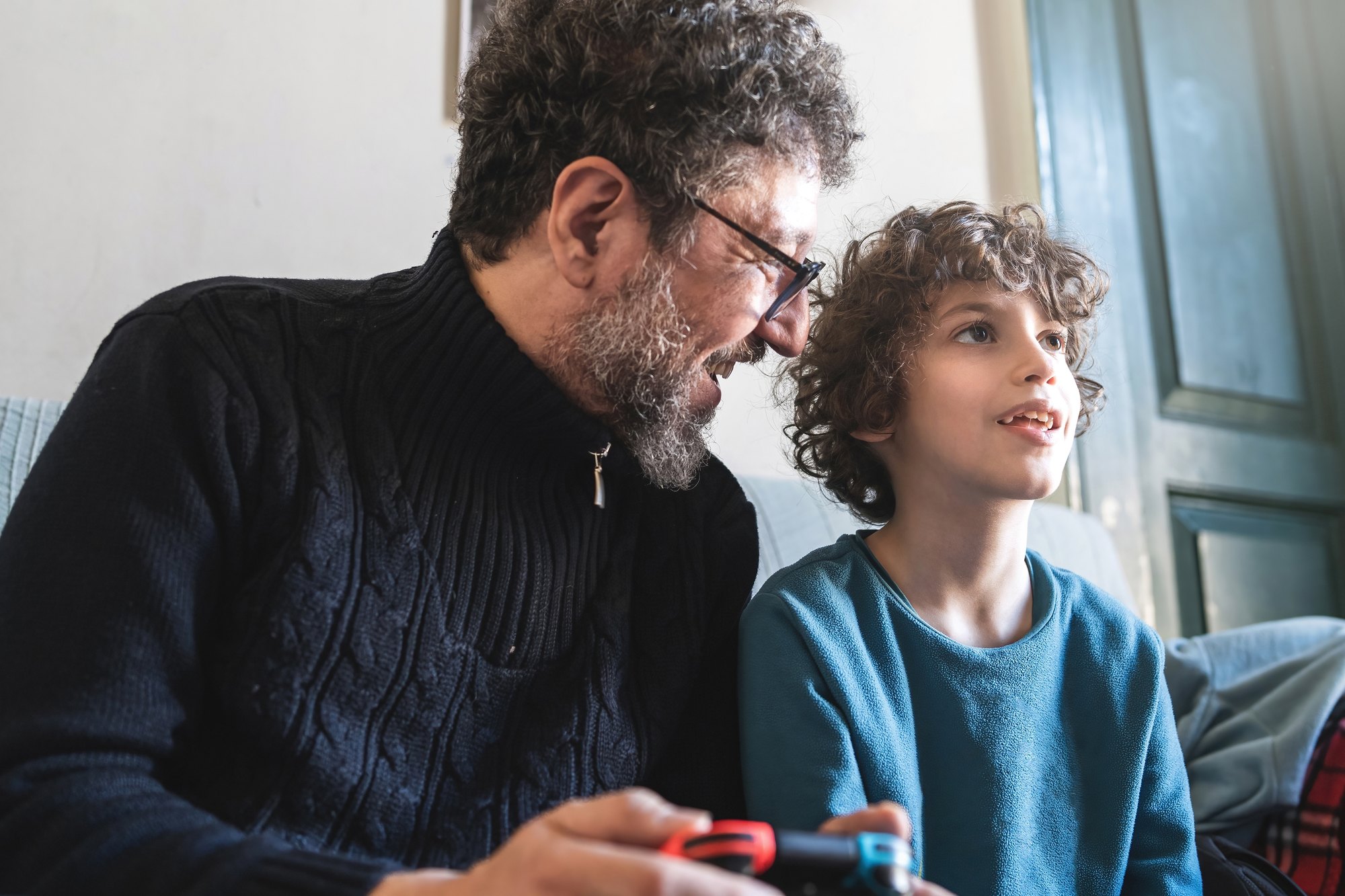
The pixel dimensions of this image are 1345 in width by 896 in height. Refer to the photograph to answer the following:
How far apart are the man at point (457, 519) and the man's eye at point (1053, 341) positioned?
315mm

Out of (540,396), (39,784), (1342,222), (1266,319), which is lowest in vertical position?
(39,784)

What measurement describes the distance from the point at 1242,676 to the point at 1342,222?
1.74 m

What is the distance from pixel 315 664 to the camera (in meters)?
0.85

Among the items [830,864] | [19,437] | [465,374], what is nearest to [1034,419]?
[465,374]

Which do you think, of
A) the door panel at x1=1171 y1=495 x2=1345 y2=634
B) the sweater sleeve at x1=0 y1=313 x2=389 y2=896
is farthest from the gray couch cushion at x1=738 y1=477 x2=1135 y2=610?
the sweater sleeve at x1=0 y1=313 x2=389 y2=896

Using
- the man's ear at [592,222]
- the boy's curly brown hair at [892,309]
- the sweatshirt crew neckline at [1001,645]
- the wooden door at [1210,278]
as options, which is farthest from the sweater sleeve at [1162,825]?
the wooden door at [1210,278]

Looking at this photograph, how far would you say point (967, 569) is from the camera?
124cm

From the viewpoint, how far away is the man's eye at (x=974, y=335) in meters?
1.25

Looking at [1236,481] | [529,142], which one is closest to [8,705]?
[529,142]

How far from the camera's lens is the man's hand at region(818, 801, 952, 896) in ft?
2.11

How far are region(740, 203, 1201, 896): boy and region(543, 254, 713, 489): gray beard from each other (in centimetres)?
22

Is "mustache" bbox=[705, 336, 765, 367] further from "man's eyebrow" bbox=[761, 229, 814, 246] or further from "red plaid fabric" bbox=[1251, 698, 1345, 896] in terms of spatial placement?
"red plaid fabric" bbox=[1251, 698, 1345, 896]

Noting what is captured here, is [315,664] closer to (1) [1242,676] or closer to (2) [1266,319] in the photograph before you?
(1) [1242,676]

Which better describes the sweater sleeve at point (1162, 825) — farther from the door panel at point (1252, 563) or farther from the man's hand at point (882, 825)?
the door panel at point (1252, 563)
